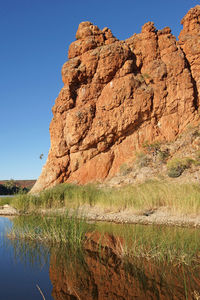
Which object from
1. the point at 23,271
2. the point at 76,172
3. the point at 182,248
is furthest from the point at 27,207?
the point at 76,172

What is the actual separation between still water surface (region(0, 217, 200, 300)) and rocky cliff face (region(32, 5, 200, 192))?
24.0 m

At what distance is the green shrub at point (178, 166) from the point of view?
81.8ft

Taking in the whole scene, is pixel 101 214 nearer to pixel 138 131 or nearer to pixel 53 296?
pixel 53 296

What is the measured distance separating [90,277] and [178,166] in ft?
Result: 73.8

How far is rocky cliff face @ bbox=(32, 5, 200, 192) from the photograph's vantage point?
Result: 30.4 m

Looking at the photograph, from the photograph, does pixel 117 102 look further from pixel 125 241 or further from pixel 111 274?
pixel 111 274

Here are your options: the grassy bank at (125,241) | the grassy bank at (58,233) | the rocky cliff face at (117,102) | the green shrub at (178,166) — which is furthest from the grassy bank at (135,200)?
the rocky cliff face at (117,102)

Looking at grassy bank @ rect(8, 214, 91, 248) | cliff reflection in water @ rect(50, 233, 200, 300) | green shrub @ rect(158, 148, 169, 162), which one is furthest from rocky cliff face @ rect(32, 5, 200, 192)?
cliff reflection in water @ rect(50, 233, 200, 300)

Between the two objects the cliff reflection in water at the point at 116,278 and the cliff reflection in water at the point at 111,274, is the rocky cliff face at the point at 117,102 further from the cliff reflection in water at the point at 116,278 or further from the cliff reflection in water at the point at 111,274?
the cliff reflection in water at the point at 116,278

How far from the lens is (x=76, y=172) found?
101 ft

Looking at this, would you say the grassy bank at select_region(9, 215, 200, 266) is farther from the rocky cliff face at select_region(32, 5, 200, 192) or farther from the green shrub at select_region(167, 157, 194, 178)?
the rocky cliff face at select_region(32, 5, 200, 192)

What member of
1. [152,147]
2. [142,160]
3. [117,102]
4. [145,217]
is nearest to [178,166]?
[142,160]

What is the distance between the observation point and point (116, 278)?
443 centimetres

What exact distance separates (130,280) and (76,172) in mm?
26581
